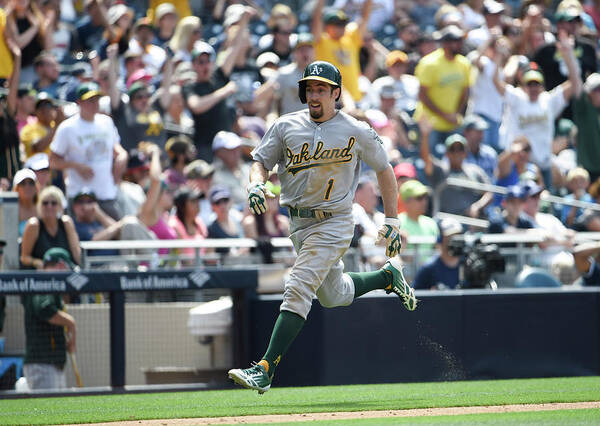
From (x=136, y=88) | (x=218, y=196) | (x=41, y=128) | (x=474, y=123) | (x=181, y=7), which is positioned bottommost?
(x=218, y=196)

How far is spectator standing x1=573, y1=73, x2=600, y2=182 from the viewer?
1330 cm

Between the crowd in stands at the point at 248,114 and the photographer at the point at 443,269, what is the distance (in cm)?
2

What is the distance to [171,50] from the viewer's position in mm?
13320

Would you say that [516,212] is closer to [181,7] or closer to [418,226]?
[418,226]

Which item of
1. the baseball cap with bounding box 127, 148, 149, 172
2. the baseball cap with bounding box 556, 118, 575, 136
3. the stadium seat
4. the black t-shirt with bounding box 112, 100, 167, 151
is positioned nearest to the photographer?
the stadium seat

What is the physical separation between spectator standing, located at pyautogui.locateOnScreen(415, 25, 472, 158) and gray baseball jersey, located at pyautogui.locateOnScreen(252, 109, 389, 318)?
6595mm

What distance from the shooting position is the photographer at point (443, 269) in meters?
9.22

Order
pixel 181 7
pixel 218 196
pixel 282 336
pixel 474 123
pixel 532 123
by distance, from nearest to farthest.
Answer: pixel 282 336 → pixel 218 196 → pixel 474 123 → pixel 532 123 → pixel 181 7

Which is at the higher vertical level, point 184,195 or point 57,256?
point 184,195

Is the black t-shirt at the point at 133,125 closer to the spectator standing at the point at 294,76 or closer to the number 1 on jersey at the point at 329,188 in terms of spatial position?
the spectator standing at the point at 294,76

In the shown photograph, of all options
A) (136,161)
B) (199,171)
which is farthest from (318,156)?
(136,161)

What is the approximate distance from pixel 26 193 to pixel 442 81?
5871mm

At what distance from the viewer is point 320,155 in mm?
6461

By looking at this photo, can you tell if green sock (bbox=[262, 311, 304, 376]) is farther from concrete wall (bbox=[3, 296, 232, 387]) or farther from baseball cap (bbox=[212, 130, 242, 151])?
baseball cap (bbox=[212, 130, 242, 151])
